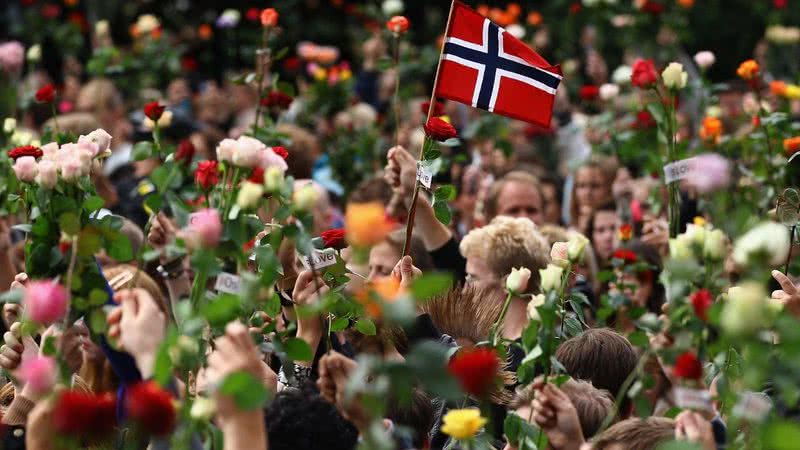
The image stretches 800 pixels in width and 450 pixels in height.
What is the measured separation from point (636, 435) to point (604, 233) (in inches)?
131

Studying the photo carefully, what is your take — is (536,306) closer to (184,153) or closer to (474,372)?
(474,372)

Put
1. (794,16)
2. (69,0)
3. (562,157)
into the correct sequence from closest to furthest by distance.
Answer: (562,157) → (69,0) → (794,16)

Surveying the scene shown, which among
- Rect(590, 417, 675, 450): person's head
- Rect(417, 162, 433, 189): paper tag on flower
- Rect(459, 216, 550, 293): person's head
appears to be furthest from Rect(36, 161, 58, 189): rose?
Rect(459, 216, 550, 293): person's head

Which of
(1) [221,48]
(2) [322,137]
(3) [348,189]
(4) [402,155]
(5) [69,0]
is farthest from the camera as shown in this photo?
(1) [221,48]

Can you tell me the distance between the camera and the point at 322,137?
7.36m

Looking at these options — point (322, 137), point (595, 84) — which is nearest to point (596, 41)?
point (595, 84)

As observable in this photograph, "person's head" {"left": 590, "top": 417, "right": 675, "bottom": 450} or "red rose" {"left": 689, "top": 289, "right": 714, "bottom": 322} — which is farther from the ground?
"red rose" {"left": 689, "top": 289, "right": 714, "bottom": 322}

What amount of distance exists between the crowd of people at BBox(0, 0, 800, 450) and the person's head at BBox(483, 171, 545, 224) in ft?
0.04

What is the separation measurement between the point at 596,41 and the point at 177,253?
286 inches

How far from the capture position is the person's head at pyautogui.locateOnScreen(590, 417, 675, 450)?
259 centimetres

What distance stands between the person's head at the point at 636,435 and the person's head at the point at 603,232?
3.02m

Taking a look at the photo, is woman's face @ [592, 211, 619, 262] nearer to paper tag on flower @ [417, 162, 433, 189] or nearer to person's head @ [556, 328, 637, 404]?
person's head @ [556, 328, 637, 404]

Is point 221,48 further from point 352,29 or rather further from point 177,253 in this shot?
point 177,253

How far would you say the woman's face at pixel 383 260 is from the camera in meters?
4.37
